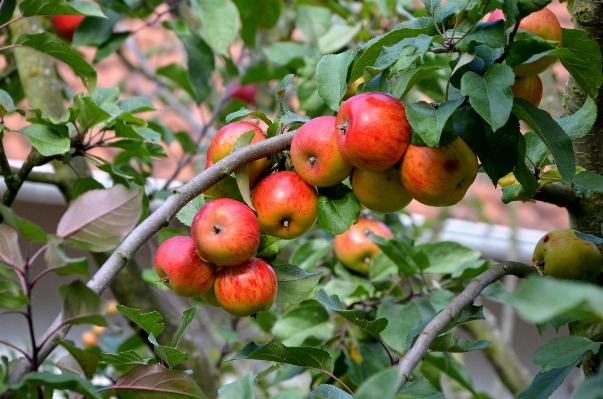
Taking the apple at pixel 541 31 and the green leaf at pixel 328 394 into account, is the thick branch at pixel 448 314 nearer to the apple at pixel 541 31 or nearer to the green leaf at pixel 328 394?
the green leaf at pixel 328 394

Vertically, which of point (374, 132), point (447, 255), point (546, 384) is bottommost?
point (447, 255)

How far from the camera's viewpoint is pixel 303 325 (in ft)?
4.52

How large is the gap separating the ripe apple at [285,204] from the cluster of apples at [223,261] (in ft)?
0.10

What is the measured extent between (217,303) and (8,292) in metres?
0.27

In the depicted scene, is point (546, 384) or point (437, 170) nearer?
point (437, 170)

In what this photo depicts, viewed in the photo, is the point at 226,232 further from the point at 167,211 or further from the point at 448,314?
the point at 448,314

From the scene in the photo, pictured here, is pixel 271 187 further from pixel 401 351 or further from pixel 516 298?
pixel 401 351

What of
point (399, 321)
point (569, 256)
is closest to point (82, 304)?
point (569, 256)

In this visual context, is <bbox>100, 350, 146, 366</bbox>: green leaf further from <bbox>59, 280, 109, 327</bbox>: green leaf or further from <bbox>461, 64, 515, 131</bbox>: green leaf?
<bbox>461, 64, 515, 131</bbox>: green leaf

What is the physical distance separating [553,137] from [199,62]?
1.08 m

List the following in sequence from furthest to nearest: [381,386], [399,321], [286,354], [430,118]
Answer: [399,321] < [286,354] < [430,118] < [381,386]

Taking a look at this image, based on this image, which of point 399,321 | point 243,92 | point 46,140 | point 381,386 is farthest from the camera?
point 243,92

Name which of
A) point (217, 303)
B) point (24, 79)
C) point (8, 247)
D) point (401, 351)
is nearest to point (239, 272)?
point (217, 303)

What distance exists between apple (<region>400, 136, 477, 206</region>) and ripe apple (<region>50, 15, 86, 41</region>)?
1156 millimetres
